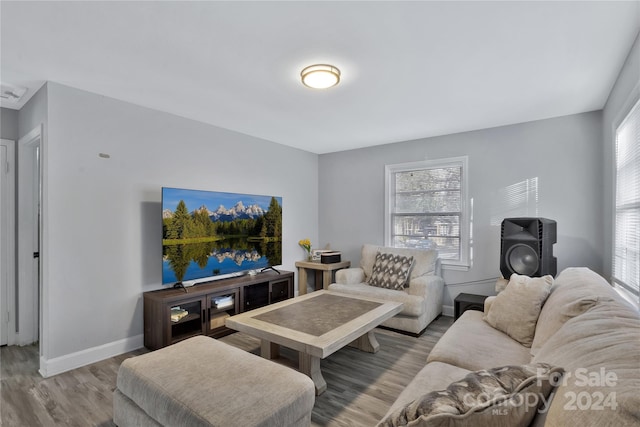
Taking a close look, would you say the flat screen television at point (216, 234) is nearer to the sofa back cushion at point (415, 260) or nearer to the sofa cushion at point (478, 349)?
the sofa back cushion at point (415, 260)

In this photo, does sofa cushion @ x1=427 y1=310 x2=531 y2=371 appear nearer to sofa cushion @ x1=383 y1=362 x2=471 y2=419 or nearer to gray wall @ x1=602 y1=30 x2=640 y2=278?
sofa cushion @ x1=383 y1=362 x2=471 y2=419

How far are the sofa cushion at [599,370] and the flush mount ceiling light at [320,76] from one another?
2.11 metres

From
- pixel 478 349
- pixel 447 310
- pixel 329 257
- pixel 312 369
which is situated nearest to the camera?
pixel 478 349

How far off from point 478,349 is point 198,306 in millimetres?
2602

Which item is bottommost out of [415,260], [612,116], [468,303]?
[468,303]

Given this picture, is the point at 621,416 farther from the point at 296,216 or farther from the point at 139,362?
the point at 296,216

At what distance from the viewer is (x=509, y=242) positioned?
3.14 metres

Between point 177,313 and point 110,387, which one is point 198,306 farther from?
point 110,387

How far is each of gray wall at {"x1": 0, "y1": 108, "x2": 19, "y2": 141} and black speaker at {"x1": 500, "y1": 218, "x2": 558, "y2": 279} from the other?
519cm

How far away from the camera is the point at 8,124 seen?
10.3ft

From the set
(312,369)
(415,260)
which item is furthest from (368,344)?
(415,260)

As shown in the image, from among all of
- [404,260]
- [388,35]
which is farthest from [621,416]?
[404,260]

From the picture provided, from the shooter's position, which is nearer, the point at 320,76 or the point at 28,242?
the point at 320,76

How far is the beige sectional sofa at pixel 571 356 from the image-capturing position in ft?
2.18
